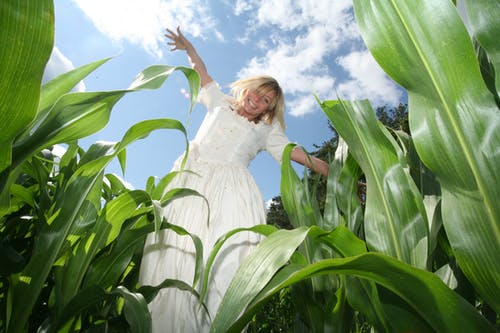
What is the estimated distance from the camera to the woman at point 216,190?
3.91 ft

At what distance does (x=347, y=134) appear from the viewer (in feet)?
1.97

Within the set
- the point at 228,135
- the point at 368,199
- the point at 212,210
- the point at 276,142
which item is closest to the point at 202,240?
the point at 212,210

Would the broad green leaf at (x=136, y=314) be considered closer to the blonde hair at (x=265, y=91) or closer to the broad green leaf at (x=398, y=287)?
the broad green leaf at (x=398, y=287)

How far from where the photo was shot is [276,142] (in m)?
1.77

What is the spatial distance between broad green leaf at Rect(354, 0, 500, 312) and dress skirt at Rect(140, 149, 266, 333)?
680mm

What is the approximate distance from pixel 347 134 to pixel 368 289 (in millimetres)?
242

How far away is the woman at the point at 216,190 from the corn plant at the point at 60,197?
0.94ft

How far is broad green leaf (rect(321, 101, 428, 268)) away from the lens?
547 millimetres

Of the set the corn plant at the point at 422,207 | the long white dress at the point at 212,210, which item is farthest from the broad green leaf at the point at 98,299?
the long white dress at the point at 212,210

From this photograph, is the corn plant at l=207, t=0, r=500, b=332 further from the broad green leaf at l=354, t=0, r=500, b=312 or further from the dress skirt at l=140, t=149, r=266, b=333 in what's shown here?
the dress skirt at l=140, t=149, r=266, b=333

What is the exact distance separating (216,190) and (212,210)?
87mm

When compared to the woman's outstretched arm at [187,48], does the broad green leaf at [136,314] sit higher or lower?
lower

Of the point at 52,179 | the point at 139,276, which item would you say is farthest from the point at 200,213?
the point at 52,179

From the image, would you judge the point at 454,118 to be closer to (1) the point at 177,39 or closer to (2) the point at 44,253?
(2) the point at 44,253
